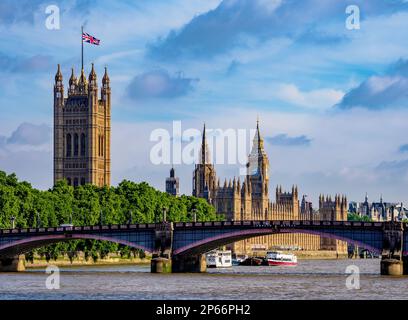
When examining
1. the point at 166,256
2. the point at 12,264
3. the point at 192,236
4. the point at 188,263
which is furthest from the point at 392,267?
the point at 12,264

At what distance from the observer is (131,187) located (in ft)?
593

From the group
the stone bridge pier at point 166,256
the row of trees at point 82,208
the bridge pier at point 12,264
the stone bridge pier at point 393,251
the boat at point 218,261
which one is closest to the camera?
the stone bridge pier at point 393,251

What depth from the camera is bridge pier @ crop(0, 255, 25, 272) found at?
126 m

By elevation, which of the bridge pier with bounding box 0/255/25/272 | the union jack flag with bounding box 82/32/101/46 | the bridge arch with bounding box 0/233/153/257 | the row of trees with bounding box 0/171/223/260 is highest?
the union jack flag with bounding box 82/32/101/46

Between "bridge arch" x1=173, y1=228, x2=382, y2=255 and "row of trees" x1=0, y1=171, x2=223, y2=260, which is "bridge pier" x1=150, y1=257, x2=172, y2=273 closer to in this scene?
"bridge arch" x1=173, y1=228, x2=382, y2=255

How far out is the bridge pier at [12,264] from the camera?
125750 mm

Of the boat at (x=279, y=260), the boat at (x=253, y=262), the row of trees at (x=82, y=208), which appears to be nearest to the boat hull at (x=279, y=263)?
the boat at (x=279, y=260)

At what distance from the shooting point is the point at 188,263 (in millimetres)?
124000

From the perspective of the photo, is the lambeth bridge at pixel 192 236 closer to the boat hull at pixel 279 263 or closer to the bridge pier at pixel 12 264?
the bridge pier at pixel 12 264

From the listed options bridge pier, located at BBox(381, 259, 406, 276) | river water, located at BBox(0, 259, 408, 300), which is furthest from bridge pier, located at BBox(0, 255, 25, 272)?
bridge pier, located at BBox(381, 259, 406, 276)
